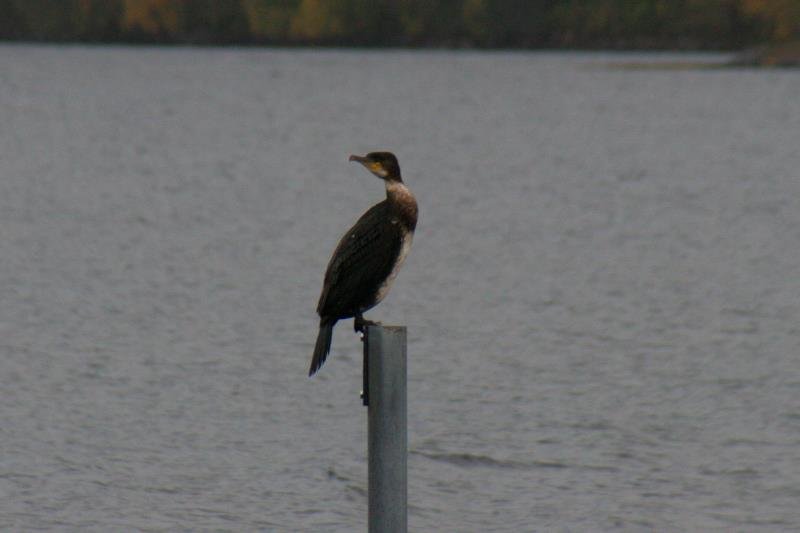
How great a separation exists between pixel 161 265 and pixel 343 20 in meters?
162

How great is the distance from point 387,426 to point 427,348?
10.1m

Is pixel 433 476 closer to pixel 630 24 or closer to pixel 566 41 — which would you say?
pixel 630 24

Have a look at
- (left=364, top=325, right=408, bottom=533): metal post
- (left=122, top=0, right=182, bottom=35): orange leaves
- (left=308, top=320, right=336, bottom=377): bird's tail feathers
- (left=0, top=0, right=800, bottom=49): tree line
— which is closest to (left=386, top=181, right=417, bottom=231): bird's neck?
(left=308, top=320, right=336, bottom=377): bird's tail feathers

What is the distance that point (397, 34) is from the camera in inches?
7756

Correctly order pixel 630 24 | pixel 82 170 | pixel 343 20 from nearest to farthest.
Result: pixel 82 170, pixel 630 24, pixel 343 20

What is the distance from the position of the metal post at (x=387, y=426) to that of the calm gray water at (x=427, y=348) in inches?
139

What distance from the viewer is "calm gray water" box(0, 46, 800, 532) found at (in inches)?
482

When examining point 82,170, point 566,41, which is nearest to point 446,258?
point 82,170

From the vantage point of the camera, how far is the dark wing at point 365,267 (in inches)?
328

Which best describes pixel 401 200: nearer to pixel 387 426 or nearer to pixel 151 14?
pixel 387 426

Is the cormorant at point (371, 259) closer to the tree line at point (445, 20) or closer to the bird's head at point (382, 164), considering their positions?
the bird's head at point (382, 164)

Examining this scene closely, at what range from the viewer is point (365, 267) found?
8344mm

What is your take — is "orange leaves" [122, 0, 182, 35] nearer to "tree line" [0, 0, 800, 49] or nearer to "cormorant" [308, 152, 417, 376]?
"tree line" [0, 0, 800, 49]

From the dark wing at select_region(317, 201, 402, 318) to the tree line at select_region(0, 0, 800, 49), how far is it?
498ft
